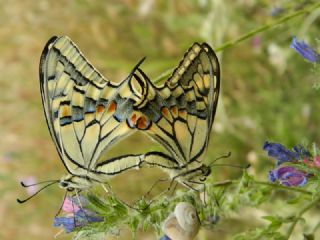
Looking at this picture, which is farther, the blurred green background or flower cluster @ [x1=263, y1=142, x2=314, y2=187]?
the blurred green background

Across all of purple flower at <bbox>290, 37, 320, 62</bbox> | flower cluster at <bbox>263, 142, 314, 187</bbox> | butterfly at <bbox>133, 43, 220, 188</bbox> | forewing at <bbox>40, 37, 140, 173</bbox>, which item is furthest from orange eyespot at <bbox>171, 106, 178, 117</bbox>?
purple flower at <bbox>290, 37, 320, 62</bbox>

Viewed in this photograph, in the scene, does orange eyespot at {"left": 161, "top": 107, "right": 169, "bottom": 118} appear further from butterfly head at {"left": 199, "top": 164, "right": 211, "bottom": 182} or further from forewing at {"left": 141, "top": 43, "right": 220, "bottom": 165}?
butterfly head at {"left": 199, "top": 164, "right": 211, "bottom": 182}

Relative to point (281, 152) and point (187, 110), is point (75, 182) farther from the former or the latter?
point (281, 152)

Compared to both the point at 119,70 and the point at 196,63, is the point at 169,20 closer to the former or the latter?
the point at 119,70

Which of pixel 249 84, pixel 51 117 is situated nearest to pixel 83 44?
pixel 249 84

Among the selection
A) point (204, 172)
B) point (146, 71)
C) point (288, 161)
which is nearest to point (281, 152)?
point (288, 161)
